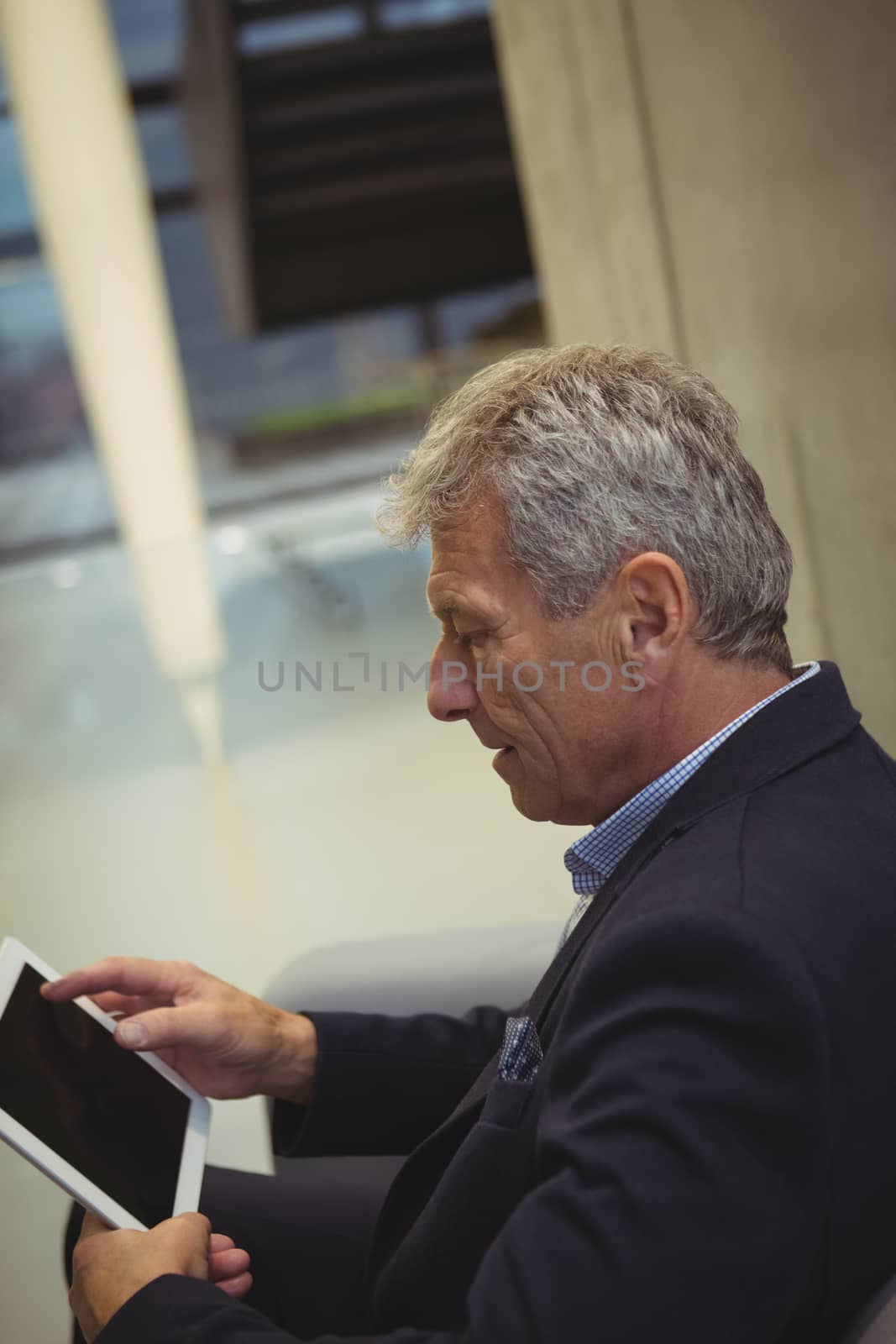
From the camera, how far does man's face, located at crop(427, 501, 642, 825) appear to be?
960mm

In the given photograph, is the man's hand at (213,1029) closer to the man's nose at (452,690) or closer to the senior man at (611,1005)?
the senior man at (611,1005)

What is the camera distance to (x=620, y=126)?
2.30m

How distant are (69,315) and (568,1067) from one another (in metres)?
4.18

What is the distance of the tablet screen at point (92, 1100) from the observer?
1.00 metres

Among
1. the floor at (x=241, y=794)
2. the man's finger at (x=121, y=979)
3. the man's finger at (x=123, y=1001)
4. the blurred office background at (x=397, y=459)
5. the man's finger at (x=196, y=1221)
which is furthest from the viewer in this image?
the floor at (x=241, y=794)

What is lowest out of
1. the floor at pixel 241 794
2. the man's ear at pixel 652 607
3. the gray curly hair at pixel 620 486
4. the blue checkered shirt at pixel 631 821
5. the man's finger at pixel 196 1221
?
the floor at pixel 241 794

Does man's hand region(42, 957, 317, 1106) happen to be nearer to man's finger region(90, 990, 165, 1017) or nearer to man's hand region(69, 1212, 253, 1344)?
man's finger region(90, 990, 165, 1017)

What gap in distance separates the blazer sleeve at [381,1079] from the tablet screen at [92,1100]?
15 centimetres

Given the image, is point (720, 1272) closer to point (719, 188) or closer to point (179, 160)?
point (719, 188)

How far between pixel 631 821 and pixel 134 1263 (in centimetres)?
50

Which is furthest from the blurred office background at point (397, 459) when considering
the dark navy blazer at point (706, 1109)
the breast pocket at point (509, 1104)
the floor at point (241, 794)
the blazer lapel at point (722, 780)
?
the breast pocket at point (509, 1104)

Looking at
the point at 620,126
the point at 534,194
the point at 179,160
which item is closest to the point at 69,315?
the point at 534,194

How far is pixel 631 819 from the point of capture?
996mm

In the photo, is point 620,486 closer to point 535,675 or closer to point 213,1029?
point 535,675
